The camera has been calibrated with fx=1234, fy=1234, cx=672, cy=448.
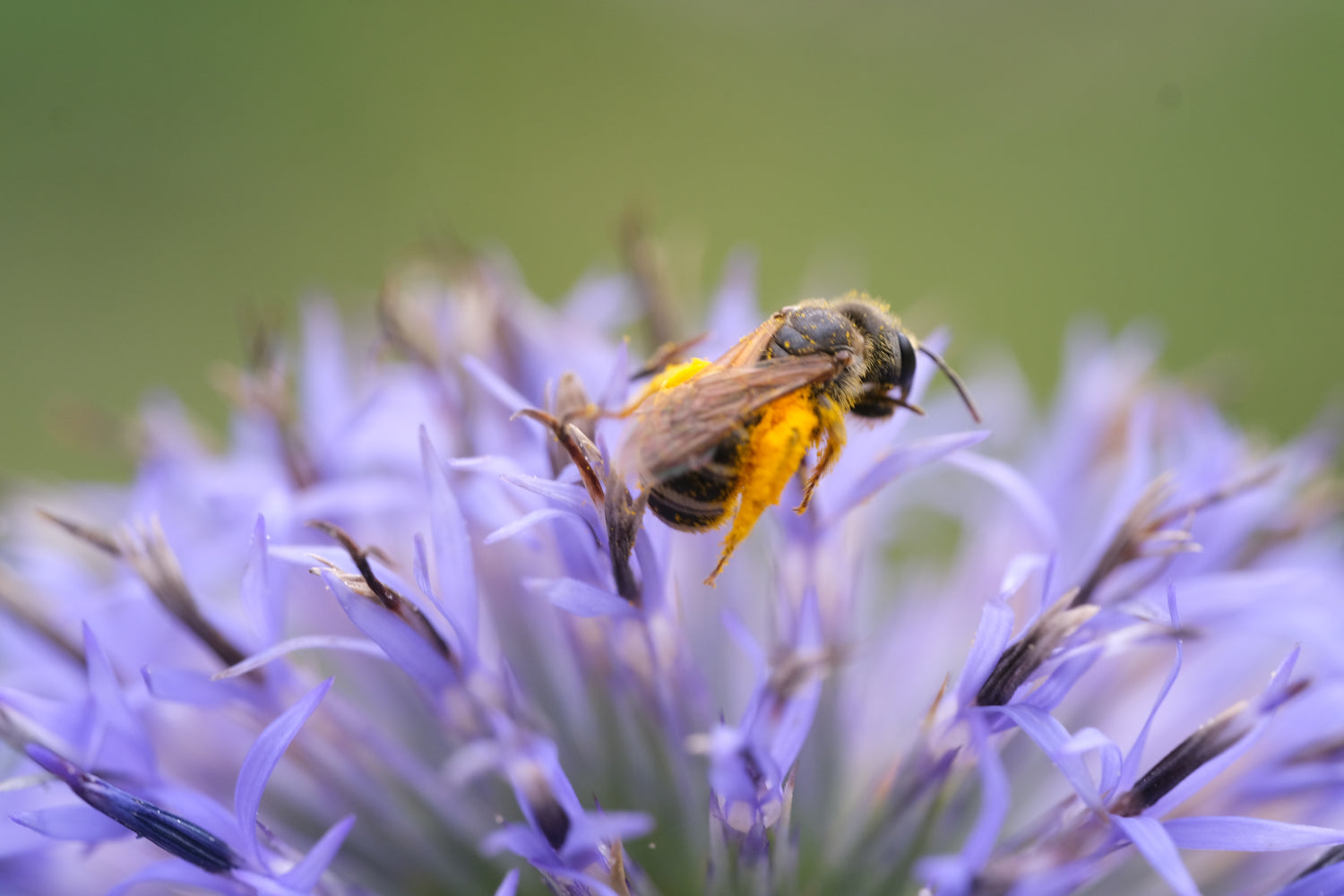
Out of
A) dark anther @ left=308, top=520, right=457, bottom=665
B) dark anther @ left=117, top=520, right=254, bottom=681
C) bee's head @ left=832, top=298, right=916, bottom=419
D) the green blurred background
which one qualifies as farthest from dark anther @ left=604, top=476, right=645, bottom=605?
the green blurred background

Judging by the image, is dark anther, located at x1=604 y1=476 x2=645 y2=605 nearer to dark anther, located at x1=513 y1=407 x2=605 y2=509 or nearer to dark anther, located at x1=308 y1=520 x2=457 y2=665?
dark anther, located at x1=513 y1=407 x2=605 y2=509

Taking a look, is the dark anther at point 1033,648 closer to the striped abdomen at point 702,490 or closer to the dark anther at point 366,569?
the striped abdomen at point 702,490

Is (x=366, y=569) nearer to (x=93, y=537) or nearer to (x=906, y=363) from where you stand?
(x=93, y=537)

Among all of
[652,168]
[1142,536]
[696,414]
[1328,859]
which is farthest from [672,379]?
[652,168]

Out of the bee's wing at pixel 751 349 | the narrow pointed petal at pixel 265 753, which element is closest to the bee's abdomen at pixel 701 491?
the bee's wing at pixel 751 349

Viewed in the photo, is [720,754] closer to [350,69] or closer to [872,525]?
[872,525]

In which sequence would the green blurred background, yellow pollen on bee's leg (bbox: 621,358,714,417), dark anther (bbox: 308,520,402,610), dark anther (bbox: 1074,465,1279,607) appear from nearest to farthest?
dark anther (bbox: 308,520,402,610) → yellow pollen on bee's leg (bbox: 621,358,714,417) → dark anther (bbox: 1074,465,1279,607) → the green blurred background
